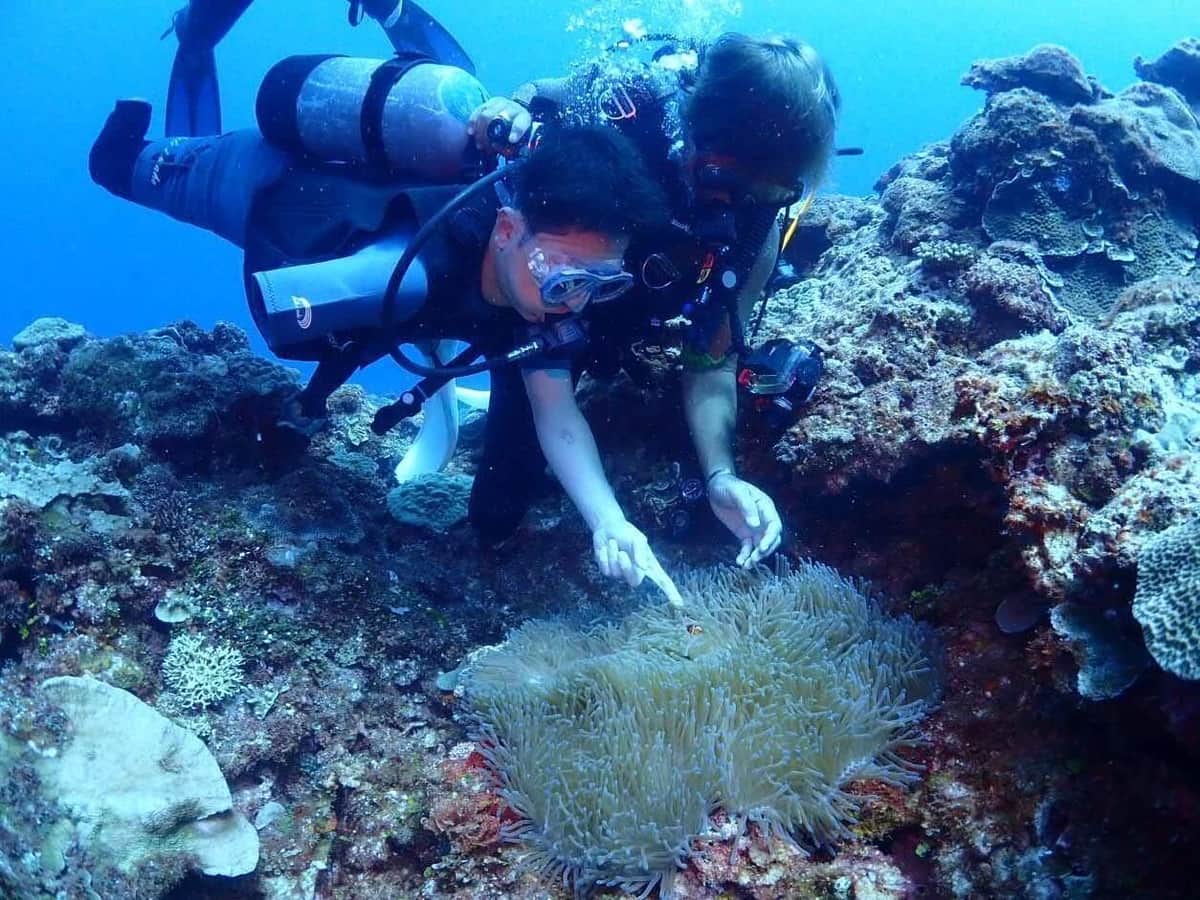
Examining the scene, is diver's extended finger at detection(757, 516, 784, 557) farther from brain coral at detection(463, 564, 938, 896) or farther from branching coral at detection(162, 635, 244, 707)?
branching coral at detection(162, 635, 244, 707)

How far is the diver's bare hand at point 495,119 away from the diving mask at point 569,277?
70cm

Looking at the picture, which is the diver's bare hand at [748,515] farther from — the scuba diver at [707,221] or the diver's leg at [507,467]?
the diver's leg at [507,467]

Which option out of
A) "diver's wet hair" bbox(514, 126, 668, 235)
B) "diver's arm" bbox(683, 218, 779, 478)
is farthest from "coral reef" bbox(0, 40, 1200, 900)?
"diver's wet hair" bbox(514, 126, 668, 235)

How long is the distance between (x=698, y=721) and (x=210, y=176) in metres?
3.95

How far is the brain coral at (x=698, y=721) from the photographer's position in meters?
2.29

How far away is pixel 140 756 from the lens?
263cm

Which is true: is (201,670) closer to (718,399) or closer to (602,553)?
(602,553)

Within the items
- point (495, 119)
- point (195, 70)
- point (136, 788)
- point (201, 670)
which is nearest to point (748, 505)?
point (495, 119)

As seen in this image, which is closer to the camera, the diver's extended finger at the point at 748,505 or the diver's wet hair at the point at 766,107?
the diver's wet hair at the point at 766,107

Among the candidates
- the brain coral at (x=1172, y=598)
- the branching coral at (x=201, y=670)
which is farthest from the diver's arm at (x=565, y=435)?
the brain coral at (x=1172, y=598)

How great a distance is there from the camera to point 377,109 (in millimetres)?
3518

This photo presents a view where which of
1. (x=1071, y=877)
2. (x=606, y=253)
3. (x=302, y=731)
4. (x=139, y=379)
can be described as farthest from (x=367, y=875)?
(x=139, y=379)

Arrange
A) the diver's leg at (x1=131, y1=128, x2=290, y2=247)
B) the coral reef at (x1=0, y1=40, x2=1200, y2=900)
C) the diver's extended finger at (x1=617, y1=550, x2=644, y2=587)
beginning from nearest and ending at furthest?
the coral reef at (x1=0, y1=40, x2=1200, y2=900) → the diver's extended finger at (x1=617, y1=550, x2=644, y2=587) → the diver's leg at (x1=131, y1=128, x2=290, y2=247)

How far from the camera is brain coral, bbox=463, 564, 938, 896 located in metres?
2.29
